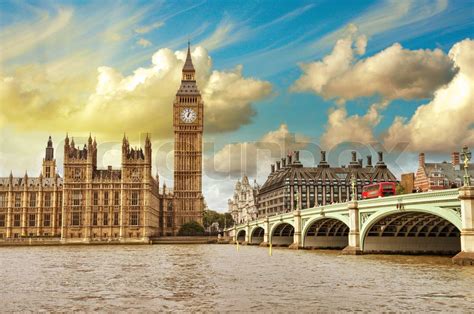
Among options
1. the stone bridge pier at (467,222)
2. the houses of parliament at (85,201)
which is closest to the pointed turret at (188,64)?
the houses of parliament at (85,201)

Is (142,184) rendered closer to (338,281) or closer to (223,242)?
(223,242)

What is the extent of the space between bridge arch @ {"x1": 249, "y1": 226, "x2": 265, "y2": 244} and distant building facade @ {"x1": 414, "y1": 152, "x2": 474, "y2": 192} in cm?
3011

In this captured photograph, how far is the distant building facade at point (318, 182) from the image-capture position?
14738 centimetres

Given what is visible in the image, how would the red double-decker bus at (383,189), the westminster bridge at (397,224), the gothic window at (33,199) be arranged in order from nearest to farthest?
the westminster bridge at (397,224) → the red double-decker bus at (383,189) → the gothic window at (33,199)

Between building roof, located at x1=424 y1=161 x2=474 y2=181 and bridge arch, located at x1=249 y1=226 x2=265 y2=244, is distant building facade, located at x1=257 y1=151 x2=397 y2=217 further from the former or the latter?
building roof, located at x1=424 y1=161 x2=474 y2=181

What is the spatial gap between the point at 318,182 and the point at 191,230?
116 feet

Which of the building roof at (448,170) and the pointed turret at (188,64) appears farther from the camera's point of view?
the pointed turret at (188,64)

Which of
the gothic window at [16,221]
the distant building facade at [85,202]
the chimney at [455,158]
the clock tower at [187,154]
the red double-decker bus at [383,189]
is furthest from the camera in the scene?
the clock tower at [187,154]

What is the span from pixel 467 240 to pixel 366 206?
600 inches

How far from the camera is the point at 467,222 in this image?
132 ft

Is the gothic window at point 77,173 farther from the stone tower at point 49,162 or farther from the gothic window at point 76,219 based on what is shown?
the stone tower at point 49,162

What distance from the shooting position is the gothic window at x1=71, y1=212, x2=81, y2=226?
123 meters

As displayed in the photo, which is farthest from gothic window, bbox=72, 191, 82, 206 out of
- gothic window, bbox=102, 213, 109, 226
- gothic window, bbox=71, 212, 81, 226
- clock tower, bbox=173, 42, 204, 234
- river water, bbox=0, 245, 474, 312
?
river water, bbox=0, 245, 474, 312

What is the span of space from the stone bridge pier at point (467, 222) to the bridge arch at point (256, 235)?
71.3 meters
